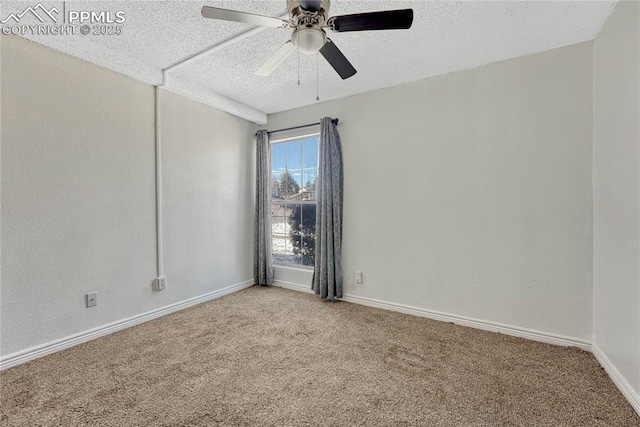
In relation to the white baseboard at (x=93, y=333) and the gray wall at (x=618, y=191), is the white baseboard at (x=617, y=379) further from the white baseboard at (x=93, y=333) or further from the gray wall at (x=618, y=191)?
the white baseboard at (x=93, y=333)

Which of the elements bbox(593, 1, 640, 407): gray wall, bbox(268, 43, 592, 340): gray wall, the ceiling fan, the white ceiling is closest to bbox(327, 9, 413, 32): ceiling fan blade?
the ceiling fan

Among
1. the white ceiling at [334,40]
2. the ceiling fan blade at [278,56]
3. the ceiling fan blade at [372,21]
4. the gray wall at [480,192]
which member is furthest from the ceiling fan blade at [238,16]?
the gray wall at [480,192]

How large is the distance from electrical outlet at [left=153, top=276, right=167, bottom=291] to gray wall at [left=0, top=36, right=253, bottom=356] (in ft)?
0.20

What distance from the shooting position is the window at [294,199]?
369cm

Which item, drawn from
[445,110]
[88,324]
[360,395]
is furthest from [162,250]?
[445,110]

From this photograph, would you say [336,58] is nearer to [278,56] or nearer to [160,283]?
[278,56]

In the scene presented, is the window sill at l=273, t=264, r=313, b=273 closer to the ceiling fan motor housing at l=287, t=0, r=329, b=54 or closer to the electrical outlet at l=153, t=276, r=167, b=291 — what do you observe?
the electrical outlet at l=153, t=276, r=167, b=291

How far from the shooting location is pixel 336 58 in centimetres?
175

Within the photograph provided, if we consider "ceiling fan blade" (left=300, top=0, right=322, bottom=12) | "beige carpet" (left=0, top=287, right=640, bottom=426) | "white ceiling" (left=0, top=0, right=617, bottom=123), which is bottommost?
"beige carpet" (left=0, top=287, right=640, bottom=426)

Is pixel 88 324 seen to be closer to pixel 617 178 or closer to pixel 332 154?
pixel 332 154

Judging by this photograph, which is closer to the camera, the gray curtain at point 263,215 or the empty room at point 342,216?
the empty room at point 342,216

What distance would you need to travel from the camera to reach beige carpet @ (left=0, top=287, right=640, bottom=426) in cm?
149

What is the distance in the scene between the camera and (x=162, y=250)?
9.30ft

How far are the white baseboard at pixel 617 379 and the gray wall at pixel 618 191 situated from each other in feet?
0.07
